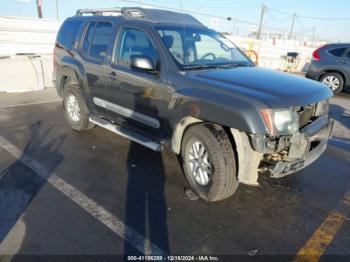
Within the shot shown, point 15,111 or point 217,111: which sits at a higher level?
point 217,111

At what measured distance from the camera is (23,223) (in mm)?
3186

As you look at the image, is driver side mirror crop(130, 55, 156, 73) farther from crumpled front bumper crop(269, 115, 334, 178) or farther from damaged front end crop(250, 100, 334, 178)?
crumpled front bumper crop(269, 115, 334, 178)

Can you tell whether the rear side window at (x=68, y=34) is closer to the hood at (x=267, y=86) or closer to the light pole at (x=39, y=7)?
the hood at (x=267, y=86)

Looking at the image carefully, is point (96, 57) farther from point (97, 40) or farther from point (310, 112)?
point (310, 112)

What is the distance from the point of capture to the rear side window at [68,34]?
573 centimetres

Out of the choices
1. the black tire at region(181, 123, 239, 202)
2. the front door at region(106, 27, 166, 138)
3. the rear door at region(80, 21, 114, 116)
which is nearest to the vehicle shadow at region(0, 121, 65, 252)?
the rear door at region(80, 21, 114, 116)

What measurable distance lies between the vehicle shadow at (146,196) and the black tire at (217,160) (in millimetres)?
569

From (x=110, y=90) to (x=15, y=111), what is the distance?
378 centimetres

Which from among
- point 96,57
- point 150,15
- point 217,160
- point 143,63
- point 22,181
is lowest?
point 22,181

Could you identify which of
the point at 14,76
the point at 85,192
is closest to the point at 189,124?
the point at 85,192

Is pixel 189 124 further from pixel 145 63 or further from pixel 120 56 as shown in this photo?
pixel 120 56

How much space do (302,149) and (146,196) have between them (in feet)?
5.95

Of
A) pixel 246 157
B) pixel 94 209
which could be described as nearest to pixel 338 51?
pixel 246 157

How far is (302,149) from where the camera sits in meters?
3.30
